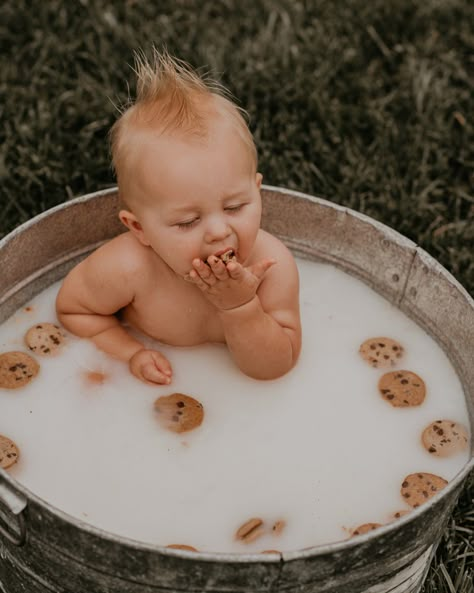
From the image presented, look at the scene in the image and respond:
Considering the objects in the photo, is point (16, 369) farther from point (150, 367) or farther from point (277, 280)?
point (277, 280)

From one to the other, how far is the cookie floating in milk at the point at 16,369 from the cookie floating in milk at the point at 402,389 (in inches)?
25.9

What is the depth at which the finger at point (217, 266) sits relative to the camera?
4.92 feet

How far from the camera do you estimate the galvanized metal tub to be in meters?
1.21

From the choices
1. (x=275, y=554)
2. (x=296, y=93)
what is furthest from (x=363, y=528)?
(x=296, y=93)

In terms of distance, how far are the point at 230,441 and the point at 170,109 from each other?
589mm

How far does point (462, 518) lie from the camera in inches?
72.2

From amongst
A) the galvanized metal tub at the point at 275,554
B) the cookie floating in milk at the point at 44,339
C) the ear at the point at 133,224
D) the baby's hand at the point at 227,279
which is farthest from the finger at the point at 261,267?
the cookie floating in milk at the point at 44,339

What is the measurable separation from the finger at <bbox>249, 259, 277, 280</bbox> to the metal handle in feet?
1.80

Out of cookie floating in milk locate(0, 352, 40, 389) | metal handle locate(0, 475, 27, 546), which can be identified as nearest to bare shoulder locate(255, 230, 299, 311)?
cookie floating in milk locate(0, 352, 40, 389)

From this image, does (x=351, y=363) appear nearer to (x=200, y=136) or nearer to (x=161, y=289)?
(x=161, y=289)

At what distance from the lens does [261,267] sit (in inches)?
61.2

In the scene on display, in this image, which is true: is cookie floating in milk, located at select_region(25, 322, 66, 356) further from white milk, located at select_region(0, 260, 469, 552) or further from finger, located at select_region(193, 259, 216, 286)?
finger, located at select_region(193, 259, 216, 286)

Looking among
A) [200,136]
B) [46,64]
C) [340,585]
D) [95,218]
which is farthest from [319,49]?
[340,585]

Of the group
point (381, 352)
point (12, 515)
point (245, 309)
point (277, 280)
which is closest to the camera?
point (12, 515)
